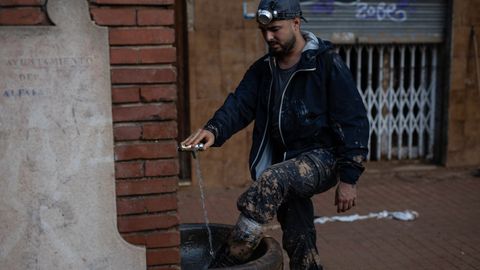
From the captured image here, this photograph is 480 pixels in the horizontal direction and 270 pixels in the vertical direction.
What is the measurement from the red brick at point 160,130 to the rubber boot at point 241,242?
2.77ft

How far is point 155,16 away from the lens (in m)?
2.59

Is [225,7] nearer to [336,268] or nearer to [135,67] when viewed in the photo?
[336,268]

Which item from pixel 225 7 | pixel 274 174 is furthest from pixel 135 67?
pixel 225 7

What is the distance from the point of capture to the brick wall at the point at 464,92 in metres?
7.85

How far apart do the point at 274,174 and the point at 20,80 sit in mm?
1421

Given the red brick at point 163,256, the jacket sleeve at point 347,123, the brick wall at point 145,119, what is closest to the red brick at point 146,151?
the brick wall at point 145,119

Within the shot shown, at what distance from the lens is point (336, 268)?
4.98 metres

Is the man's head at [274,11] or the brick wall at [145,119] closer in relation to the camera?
the brick wall at [145,119]

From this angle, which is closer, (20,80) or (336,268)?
(20,80)

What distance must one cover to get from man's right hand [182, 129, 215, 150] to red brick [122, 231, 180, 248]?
2.06ft

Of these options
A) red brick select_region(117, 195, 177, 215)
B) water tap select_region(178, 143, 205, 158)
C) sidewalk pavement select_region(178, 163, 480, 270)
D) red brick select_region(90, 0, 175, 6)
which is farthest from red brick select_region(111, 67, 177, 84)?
sidewalk pavement select_region(178, 163, 480, 270)

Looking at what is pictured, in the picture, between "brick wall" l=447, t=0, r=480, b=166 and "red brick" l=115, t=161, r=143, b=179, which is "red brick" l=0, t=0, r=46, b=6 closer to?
"red brick" l=115, t=161, r=143, b=179

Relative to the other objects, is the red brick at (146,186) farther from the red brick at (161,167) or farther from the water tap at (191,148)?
the water tap at (191,148)

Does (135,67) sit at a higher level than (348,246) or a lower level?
higher
